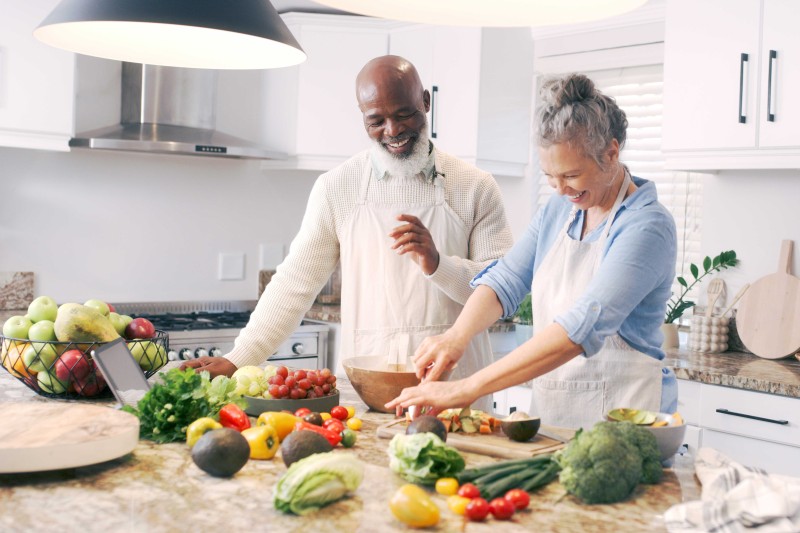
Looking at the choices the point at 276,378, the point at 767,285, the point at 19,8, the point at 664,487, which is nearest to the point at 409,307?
the point at 276,378

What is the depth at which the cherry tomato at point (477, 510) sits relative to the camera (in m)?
1.42

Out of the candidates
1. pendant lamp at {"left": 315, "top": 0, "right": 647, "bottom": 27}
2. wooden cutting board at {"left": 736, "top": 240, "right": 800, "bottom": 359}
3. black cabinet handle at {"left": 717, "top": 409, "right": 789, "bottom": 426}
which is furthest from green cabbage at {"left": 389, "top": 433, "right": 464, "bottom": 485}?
wooden cutting board at {"left": 736, "top": 240, "right": 800, "bottom": 359}

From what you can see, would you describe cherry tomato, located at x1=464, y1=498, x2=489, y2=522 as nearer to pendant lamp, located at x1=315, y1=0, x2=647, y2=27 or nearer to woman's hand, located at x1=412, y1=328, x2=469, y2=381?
woman's hand, located at x1=412, y1=328, x2=469, y2=381

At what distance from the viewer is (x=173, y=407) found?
183cm

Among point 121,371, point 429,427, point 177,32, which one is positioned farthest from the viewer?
point 177,32

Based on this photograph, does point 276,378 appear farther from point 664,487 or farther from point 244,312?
point 244,312

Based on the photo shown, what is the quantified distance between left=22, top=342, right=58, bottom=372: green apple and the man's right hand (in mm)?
308

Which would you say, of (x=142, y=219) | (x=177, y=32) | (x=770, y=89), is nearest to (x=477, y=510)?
(x=177, y=32)

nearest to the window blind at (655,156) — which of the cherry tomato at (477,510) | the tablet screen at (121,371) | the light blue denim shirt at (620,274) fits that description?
the light blue denim shirt at (620,274)

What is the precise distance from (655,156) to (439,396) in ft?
8.99

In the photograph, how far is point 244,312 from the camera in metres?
5.01

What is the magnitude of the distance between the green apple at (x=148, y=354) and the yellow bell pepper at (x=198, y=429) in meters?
0.50

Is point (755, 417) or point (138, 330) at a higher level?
point (138, 330)

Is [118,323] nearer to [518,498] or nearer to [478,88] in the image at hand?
[518,498]
